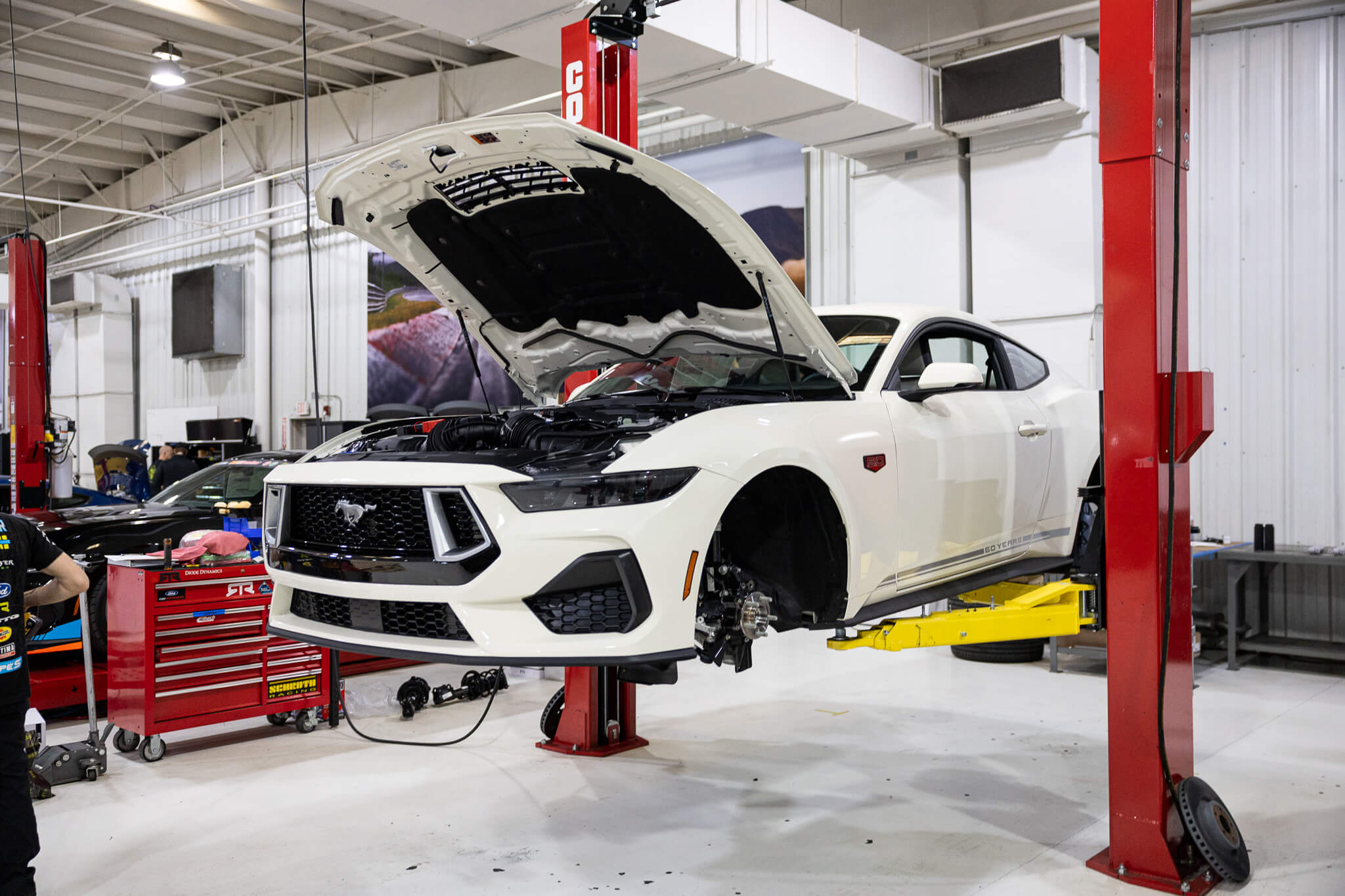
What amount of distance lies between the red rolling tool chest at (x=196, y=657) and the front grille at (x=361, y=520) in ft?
5.98

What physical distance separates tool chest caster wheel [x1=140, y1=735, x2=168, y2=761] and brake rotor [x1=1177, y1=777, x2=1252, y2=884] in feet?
13.3

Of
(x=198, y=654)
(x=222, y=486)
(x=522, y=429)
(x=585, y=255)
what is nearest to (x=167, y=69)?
(x=222, y=486)

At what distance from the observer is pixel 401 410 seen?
12.2 metres

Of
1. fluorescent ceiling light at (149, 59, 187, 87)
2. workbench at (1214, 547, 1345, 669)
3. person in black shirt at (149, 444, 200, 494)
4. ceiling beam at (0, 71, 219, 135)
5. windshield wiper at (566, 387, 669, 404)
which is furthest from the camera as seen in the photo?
ceiling beam at (0, 71, 219, 135)

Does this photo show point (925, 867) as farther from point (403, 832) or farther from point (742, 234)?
point (742, 234)

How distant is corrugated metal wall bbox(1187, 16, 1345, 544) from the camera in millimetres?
6445

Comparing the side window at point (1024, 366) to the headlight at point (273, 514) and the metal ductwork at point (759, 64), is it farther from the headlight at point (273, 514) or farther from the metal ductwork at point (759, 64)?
the headlight at point (273, 514)

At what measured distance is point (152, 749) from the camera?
4.48 meters

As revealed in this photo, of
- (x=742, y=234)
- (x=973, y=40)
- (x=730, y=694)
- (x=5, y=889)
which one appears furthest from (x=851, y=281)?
(x=5, y=889)

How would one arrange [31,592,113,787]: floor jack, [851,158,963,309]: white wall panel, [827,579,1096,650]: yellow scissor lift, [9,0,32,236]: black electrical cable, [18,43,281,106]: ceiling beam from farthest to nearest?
[18,43,281,106]: ceiling beam, [851,158,963,309]: white wall panel, [9,0,32,236]: black electrical cable, [31,592,113,787]: floor jack, [827,579,1096,650]: yellow scissor lift

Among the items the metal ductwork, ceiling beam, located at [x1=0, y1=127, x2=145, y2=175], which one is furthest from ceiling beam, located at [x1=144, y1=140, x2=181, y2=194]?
the metal ductwork

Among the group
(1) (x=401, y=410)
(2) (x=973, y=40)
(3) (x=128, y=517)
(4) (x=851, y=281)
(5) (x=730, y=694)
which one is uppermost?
(2) (x=973, y=40)

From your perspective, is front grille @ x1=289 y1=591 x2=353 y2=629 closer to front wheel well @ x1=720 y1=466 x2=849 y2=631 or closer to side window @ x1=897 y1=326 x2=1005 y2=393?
front wheel well @ x1=720 y1=466 x2=849 y2=631

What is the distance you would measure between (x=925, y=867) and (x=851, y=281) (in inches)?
241
